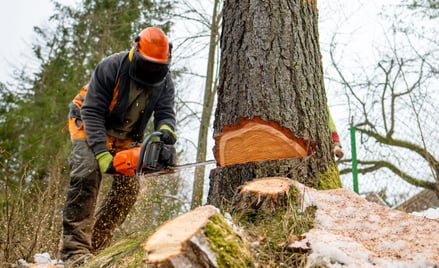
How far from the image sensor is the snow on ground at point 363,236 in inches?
72.5

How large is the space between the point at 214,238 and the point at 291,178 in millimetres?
1084

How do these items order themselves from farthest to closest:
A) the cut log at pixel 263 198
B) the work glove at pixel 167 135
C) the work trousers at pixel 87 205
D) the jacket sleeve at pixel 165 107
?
1. the jacket sleeve at pixel 165 107
2. the work glove at pixel 167 135
3. the work trousers at pixel 87 205
4. the cut log at pixel 263 198

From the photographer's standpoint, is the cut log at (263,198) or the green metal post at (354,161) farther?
the green metal post at (354,161)

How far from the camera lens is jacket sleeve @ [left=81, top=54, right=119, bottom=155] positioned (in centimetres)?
362

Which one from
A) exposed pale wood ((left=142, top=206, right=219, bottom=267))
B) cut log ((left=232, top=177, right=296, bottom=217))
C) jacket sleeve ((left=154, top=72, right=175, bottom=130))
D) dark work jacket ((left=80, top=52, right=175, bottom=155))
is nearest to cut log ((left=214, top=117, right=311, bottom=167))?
cut log ((left=232, top=177, right=296, bottom=217))

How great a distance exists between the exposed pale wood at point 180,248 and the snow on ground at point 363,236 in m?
0.50

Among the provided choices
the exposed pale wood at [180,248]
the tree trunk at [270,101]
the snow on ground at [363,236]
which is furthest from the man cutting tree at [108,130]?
the exposed pale wood at [180,248]

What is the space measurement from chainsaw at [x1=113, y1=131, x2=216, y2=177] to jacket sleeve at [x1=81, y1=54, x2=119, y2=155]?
22 centimetres

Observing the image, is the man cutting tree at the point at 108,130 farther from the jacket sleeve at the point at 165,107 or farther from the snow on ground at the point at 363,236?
the snow on ground at the point at 363,236

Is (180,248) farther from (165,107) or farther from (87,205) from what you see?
(165,107)

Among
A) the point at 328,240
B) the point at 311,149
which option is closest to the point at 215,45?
the point at 311,149

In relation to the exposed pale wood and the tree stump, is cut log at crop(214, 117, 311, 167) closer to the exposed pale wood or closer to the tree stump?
the tree stump

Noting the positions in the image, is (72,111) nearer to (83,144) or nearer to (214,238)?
(83,144)

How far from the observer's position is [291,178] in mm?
2697
